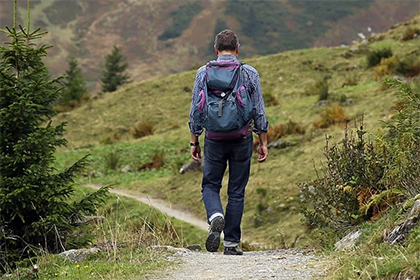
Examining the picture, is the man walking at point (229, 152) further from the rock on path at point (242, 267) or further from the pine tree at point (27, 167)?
the pine tree at point (27, 167)

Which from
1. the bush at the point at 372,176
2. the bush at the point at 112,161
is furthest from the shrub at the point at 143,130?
the bush at the point at 372,176

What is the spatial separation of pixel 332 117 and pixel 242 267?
457 inches

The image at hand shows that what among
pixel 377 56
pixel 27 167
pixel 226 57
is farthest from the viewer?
pixel 377 56

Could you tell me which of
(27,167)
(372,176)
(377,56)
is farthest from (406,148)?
(377,56)

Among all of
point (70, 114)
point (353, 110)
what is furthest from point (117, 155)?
point (70, 114)

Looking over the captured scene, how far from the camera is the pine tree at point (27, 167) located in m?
7.29

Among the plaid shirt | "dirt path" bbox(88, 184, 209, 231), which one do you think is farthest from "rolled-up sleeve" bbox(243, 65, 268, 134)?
"dirt path" bbox(88, 184, 209, 231)

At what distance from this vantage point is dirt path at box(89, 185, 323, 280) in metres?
5.14

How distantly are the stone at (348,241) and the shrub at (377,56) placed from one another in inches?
756

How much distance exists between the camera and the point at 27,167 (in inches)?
294

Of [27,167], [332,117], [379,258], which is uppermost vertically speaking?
[27,167]

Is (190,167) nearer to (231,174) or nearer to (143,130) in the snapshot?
(143,130)

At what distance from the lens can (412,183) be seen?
5.78 meters

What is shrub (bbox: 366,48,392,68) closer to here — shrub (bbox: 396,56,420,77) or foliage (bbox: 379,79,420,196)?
shrub (bbox: 396,56,420,77)
